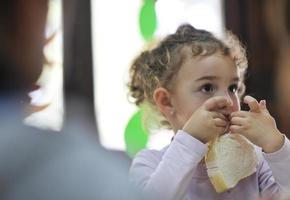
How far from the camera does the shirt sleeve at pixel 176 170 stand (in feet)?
2.03

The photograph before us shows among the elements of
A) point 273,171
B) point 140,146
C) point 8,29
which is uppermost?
point 8,29

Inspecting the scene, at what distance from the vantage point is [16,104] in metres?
0.69

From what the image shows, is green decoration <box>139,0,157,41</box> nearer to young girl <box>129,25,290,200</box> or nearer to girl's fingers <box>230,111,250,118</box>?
young girl <box>129,25,290,200</box>

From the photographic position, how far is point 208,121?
0.64 m

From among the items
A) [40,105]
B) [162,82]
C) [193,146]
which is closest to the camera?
[193,146]

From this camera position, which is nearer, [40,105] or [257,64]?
[40,105]

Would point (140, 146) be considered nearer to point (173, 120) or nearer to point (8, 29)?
point (173, 120)

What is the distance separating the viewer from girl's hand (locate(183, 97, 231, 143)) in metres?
0.65

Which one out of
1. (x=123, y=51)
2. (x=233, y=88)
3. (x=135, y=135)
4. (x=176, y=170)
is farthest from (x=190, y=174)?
(x=123, y=51)

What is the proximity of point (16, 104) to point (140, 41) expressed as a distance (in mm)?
392

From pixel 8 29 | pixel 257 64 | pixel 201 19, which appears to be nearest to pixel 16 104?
pixel 8 29

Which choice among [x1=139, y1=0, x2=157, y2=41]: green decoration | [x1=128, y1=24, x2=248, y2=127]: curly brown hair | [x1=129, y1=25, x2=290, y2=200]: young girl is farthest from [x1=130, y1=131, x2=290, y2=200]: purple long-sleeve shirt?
[x1=139, y1=0, x2=157, y2=41]: green decoration

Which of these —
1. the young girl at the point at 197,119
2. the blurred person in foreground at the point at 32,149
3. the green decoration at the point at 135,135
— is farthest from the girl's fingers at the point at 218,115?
the green decoration at the point at 135,135

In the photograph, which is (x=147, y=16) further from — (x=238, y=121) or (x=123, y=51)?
(x=238, y=121)
